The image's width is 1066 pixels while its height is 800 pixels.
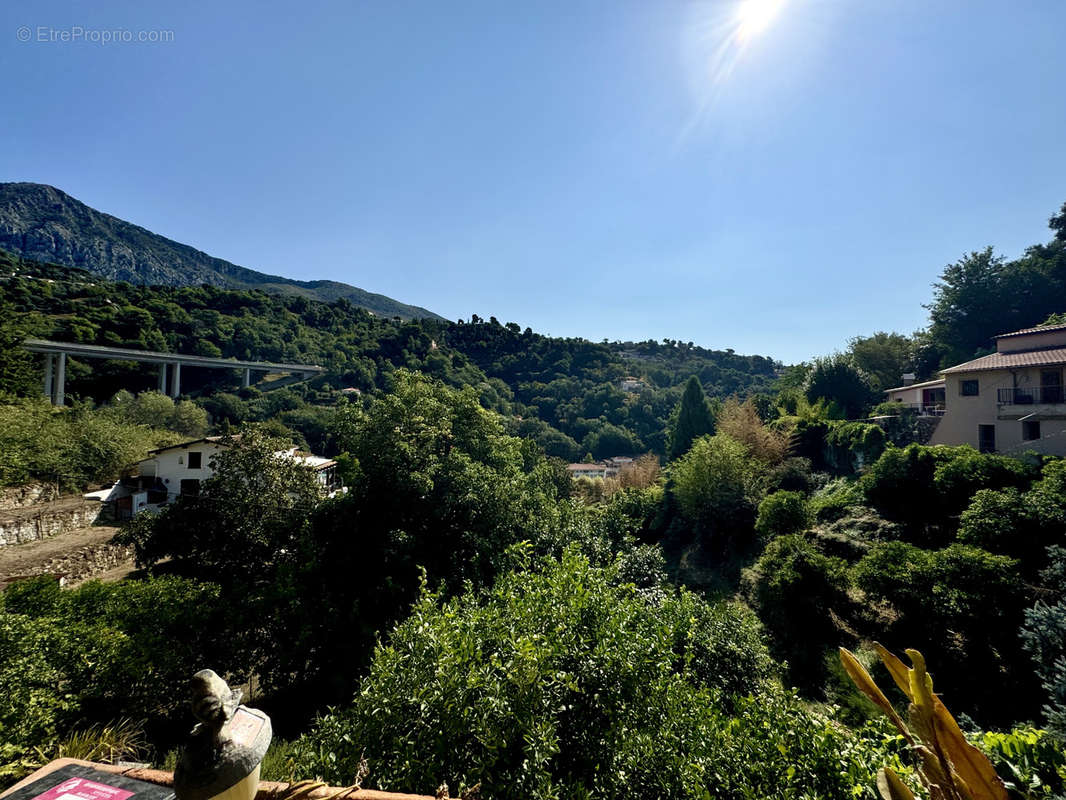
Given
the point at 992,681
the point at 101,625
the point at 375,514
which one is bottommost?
the point at 992,681

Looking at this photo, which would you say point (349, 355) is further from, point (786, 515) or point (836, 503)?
point (836, 503)

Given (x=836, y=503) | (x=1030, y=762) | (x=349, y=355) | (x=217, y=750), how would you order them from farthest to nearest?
(x=349, y=355)
(x=836, y=503)
(x=1030, y=762)
(x=217, y=750)

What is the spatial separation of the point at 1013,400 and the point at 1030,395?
46cm

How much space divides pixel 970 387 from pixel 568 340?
213ft

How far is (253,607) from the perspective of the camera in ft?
24.8

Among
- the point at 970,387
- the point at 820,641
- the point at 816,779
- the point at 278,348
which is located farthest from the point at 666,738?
the point at 278,348

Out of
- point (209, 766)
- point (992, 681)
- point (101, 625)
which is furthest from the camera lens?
point (992, 681)

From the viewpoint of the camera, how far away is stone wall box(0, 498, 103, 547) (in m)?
12.4

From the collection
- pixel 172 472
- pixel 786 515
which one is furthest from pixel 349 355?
pixel 786 515

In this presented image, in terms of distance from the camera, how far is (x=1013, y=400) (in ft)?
48.7

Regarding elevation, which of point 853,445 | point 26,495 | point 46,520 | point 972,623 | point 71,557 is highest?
point 853,445

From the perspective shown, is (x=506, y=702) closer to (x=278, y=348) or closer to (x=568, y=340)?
(x=278, y=348)

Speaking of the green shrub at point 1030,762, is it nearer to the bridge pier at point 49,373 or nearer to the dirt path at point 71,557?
the dirt path at point 71,557

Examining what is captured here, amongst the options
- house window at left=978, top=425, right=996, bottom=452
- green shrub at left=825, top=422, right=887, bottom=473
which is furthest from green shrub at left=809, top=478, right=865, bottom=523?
house window at left=978, top=425, right=996, bottom=452
